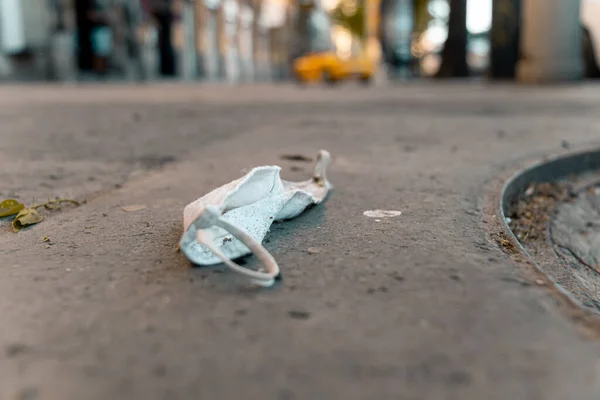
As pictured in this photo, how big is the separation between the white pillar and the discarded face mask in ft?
41.4

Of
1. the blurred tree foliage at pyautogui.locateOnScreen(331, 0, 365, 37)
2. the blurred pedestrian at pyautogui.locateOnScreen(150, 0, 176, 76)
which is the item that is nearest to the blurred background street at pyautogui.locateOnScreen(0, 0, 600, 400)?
the blurred pedestrian at pyautogui.locateOnScreen(150, 0, 176, 76)

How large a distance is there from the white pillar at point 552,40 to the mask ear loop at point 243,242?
13.2 metres

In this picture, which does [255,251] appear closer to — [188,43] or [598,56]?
[598,56]

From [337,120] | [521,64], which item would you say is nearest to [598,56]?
[521,64]

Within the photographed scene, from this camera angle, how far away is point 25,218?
72.1 inches

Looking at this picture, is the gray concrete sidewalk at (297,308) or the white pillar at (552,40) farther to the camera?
the white pillar at (552,40)

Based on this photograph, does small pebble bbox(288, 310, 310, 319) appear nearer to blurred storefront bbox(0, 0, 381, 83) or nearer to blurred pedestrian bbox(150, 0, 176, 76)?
blurred storefront bbox(0, 0, 381, 83)

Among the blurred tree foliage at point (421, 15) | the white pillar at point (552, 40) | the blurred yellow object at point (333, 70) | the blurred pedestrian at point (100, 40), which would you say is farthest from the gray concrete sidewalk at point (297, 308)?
the blurred tree foliage at point (421, 15)

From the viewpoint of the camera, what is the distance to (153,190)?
7.73 feet

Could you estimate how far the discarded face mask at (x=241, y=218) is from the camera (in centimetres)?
128

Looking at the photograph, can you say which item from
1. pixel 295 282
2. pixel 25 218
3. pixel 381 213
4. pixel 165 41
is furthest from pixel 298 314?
pixel 165 41

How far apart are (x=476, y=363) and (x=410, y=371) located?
0.10 meters

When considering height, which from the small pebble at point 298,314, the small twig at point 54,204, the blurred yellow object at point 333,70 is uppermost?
the blurred yellow object at point 333,70

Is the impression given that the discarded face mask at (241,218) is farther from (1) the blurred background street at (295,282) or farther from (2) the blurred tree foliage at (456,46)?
(2) the blurred tree foliage at (456,46)
